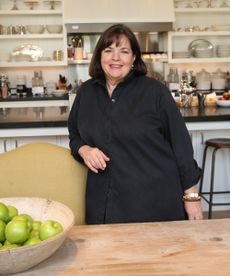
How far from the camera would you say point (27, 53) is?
595 centimetres

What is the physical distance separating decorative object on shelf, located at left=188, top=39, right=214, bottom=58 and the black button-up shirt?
418 centimetres

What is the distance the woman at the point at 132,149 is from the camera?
1.85m

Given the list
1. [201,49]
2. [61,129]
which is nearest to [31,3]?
[201,49]

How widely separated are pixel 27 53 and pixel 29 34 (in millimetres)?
304

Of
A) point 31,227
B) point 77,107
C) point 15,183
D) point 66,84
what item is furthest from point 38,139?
point 66,84

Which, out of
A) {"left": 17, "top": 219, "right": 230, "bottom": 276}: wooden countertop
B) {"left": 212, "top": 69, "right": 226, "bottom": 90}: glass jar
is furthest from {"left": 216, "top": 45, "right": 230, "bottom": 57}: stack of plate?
{"left": 17, "top": 219, "right": 230, "bottom": 276}: wooden countertop

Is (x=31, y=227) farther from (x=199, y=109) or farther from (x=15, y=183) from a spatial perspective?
(x=199, y=109)

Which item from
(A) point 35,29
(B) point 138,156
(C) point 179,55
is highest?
(A) point 35,29

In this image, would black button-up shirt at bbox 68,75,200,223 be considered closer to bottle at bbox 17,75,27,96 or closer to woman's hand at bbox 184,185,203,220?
woman's hand at bbox 184,185,203,220

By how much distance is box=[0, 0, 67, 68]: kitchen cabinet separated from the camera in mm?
5695

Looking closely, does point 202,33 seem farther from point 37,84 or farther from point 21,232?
point 21,232

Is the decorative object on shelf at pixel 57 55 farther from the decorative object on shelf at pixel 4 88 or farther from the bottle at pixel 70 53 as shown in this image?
the decorative object on shelf at pixel 4 88

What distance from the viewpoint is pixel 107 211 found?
1882 millimetres

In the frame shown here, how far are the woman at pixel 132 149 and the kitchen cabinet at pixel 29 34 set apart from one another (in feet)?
12.7
